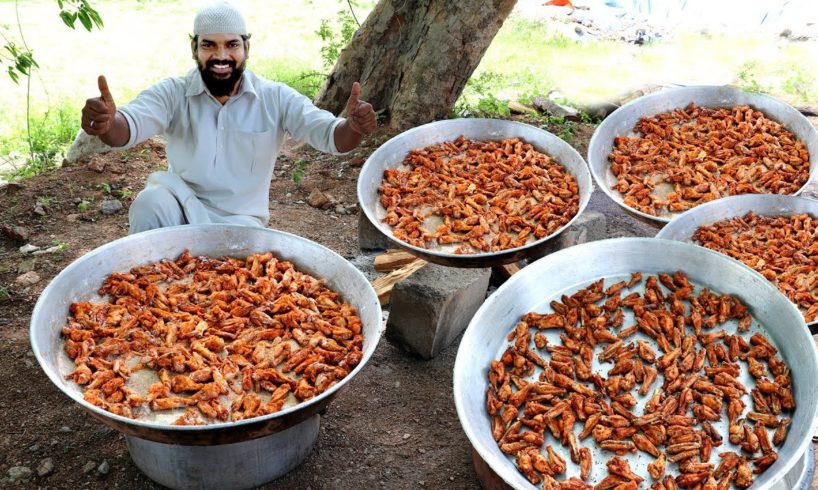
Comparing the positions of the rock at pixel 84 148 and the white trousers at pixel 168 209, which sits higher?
the white trousers at pixel 168 209

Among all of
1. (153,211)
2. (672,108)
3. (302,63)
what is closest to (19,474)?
(153,211)

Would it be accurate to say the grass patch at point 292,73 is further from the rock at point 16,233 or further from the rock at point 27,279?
the rock at point 27,279

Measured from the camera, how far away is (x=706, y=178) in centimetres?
356

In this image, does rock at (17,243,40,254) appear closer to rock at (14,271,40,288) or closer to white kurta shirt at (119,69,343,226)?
rock at (14,271,40,288)

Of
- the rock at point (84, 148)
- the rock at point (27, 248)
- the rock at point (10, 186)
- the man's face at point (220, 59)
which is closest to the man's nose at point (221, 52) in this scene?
the man's face at point (220, 59)

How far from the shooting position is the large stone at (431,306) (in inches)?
129

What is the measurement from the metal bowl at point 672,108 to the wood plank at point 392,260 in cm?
107

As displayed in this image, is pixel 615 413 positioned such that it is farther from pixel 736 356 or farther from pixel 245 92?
pixel 245 92

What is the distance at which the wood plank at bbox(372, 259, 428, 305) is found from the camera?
369 cm

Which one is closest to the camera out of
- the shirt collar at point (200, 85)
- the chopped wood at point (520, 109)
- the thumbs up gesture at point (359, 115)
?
the thumbs up gesture at point (359, 115)

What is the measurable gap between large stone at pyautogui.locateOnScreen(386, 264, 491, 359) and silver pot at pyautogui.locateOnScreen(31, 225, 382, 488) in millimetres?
598

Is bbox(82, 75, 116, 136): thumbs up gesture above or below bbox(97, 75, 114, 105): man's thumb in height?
below

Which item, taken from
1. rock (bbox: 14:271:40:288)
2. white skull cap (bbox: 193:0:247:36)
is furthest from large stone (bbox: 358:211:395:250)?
rock (bbox: 14:271:40:288)

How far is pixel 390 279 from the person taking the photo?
3.77 metres
